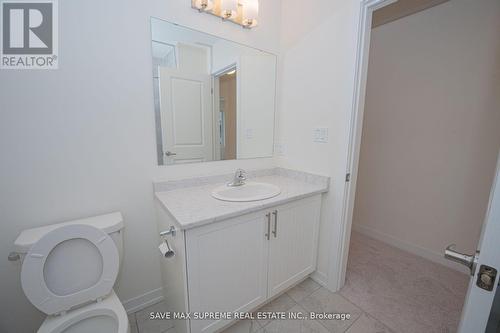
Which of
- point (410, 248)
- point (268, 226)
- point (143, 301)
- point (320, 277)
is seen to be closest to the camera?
point (268, 226)

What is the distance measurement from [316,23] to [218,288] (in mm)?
1942

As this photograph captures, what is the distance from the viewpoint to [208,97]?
1580 mm

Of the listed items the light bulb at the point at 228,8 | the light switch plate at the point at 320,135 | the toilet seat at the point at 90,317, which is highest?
the light bulb at the point at 228,8

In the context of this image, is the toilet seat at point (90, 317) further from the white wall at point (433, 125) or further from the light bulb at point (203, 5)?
the white wall at point (433, 125)

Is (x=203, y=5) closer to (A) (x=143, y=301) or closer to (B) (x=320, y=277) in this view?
(A) (x=143, y=301)

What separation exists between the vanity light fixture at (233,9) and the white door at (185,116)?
17.2 inches

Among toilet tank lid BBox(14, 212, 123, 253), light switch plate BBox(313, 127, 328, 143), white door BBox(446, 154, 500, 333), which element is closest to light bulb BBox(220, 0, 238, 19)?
light switch plate BBox(313, 127, 328, 143)

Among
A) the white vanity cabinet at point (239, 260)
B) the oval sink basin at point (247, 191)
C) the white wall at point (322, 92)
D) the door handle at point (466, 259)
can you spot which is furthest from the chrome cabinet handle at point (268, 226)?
the door handle at point (466, 259)

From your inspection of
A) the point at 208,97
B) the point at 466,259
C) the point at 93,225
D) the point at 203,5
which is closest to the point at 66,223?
the point at 93,225

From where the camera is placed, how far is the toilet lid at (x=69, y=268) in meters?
0.91

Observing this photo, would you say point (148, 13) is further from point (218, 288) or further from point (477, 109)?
point (477, 109)

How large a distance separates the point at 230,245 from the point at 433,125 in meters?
2.21

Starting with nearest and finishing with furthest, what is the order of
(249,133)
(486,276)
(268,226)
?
(486,276), (268,226), (249,133)

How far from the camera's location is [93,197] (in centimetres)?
120
